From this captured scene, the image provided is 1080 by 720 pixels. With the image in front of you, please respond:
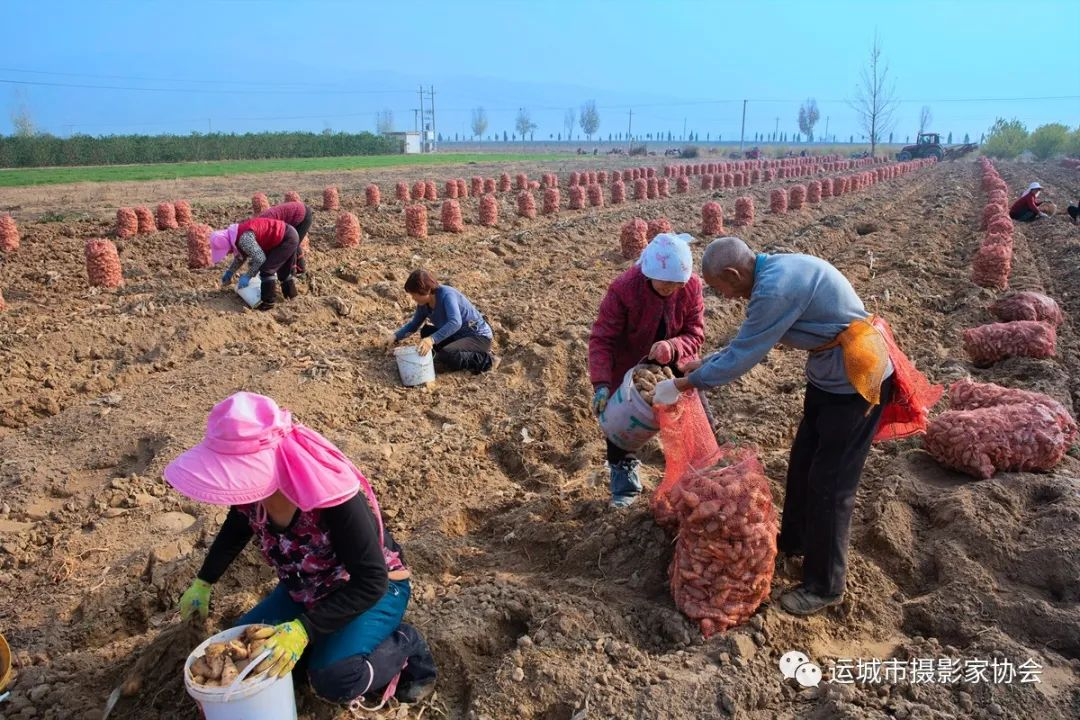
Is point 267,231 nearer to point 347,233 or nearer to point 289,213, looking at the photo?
point 289,213

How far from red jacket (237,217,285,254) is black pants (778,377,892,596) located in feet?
20.8

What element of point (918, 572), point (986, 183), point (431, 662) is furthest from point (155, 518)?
point (986, 183)

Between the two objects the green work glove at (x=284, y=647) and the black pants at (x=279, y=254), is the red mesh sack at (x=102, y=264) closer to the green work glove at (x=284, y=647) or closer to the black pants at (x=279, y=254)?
the black pants at (x=279, y=254)

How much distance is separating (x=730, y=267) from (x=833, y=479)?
41.6 inches

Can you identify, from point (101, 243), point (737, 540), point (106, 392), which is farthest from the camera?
point (101, 243)

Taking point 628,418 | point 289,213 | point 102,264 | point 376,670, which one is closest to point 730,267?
point 628,418

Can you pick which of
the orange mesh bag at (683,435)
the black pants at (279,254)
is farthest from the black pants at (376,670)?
the black pants at (279,254)

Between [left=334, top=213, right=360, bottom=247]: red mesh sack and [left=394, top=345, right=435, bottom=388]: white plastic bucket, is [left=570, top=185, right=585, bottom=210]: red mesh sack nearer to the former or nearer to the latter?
[left=334, top=213, right=360, bottom=247]: red mesh sack

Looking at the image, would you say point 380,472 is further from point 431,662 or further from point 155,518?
point 431,662

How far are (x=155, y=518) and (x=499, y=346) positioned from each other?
3.87 metres

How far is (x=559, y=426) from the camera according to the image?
6191 mm

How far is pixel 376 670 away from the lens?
285 cm

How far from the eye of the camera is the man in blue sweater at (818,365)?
10.4 ft

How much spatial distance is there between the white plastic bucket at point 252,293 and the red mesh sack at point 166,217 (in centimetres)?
615
